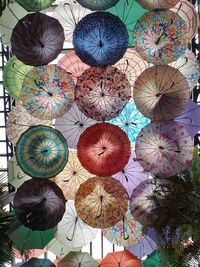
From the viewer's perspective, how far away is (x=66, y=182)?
30.2ft

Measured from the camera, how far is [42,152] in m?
8.77

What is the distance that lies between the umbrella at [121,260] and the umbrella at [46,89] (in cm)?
253

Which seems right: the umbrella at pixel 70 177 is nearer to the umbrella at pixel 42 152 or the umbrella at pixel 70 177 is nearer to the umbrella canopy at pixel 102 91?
the umbrella at pixel 42 152

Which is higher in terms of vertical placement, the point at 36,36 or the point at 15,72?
the point at 36,36

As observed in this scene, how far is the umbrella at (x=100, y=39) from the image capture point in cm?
844

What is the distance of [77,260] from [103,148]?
76.4 inches

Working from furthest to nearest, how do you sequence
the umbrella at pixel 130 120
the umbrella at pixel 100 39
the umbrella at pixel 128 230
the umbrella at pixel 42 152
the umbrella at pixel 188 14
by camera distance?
1. the umbrella at pixel 128 230
2. the umbrella at pixel 130 120
3. the umbrella at pixel 188 14
4. the umbrella at pixel 42 152
5. the umbrella at pixel 100 39

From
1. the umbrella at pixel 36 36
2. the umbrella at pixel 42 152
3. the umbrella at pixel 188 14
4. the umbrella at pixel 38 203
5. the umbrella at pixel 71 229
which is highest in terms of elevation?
the umbrella at pixel 188 14

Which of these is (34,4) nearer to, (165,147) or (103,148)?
(103,148)

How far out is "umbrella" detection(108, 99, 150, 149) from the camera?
908cm

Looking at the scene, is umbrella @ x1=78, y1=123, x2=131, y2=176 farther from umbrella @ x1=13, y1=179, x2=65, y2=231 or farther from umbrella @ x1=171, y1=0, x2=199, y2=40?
umbrella @ x1=171, y1=0, x2=199, y2=40

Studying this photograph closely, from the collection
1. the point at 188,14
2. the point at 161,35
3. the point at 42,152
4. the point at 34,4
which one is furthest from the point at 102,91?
the point at 188,14

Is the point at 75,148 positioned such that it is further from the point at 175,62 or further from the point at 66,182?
the point at 175,62

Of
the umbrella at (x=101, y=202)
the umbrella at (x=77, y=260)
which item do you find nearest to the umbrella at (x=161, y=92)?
the umbrella at (x=101, y=202)
